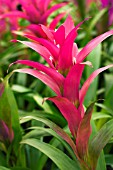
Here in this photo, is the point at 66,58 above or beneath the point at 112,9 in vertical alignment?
beneath

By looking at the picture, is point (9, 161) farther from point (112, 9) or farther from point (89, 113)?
point (112, 9)

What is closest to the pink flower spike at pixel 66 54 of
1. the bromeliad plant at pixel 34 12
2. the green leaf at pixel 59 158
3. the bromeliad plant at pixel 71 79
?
the bromeliad plant at pixel 71 79

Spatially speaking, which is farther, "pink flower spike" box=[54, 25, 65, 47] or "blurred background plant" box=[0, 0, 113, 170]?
"blurred background plant" box=[0, 0, 113, 170]

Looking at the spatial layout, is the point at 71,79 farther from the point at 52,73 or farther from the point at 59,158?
the point at 59,158

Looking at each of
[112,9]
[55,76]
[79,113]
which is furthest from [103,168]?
[112,9]

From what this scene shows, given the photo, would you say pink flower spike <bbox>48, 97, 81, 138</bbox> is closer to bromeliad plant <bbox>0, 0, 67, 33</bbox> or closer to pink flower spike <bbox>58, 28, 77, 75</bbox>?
pink flower spike <bbox>58, 28, 77, 75</bbox>

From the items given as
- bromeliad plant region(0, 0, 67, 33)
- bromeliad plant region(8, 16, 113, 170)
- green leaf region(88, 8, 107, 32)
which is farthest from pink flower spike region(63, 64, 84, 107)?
green leaf region(88, 8, 107, 32)

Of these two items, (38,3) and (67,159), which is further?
(38,3)
